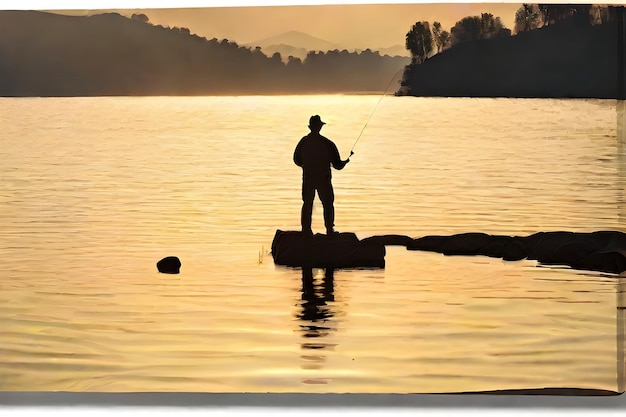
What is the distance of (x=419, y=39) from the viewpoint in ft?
9.23

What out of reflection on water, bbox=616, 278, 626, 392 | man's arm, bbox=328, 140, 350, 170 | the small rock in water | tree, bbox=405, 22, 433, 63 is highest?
tree, bbox=405, 22, 433, 63

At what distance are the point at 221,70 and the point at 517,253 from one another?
42.5 inches

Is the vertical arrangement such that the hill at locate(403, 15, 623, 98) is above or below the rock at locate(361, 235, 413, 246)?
above

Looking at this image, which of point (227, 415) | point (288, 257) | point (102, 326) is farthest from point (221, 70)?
point (227, 415)

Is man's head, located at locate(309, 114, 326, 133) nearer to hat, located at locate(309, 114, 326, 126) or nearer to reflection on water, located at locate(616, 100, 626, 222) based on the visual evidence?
hat, located at locate(309, 114, 326, 126)

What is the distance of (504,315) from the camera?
2754 mm

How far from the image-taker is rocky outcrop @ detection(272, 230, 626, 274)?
2770 millimetres

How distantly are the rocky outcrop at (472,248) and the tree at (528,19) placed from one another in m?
0.63

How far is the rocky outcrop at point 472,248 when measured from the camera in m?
2.77

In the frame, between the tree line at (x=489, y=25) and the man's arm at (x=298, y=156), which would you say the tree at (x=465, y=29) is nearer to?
the tree line at (x=489, y=25)

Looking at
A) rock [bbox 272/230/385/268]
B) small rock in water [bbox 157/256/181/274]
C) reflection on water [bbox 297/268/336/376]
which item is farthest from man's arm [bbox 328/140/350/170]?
small rock in water [bbox 157/256/181/274]

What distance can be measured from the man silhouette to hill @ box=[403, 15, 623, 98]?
32 cm

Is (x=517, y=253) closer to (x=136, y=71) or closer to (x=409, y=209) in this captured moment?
(x=409, y=209)

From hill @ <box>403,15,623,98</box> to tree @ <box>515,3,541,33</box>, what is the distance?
17 millimetres
